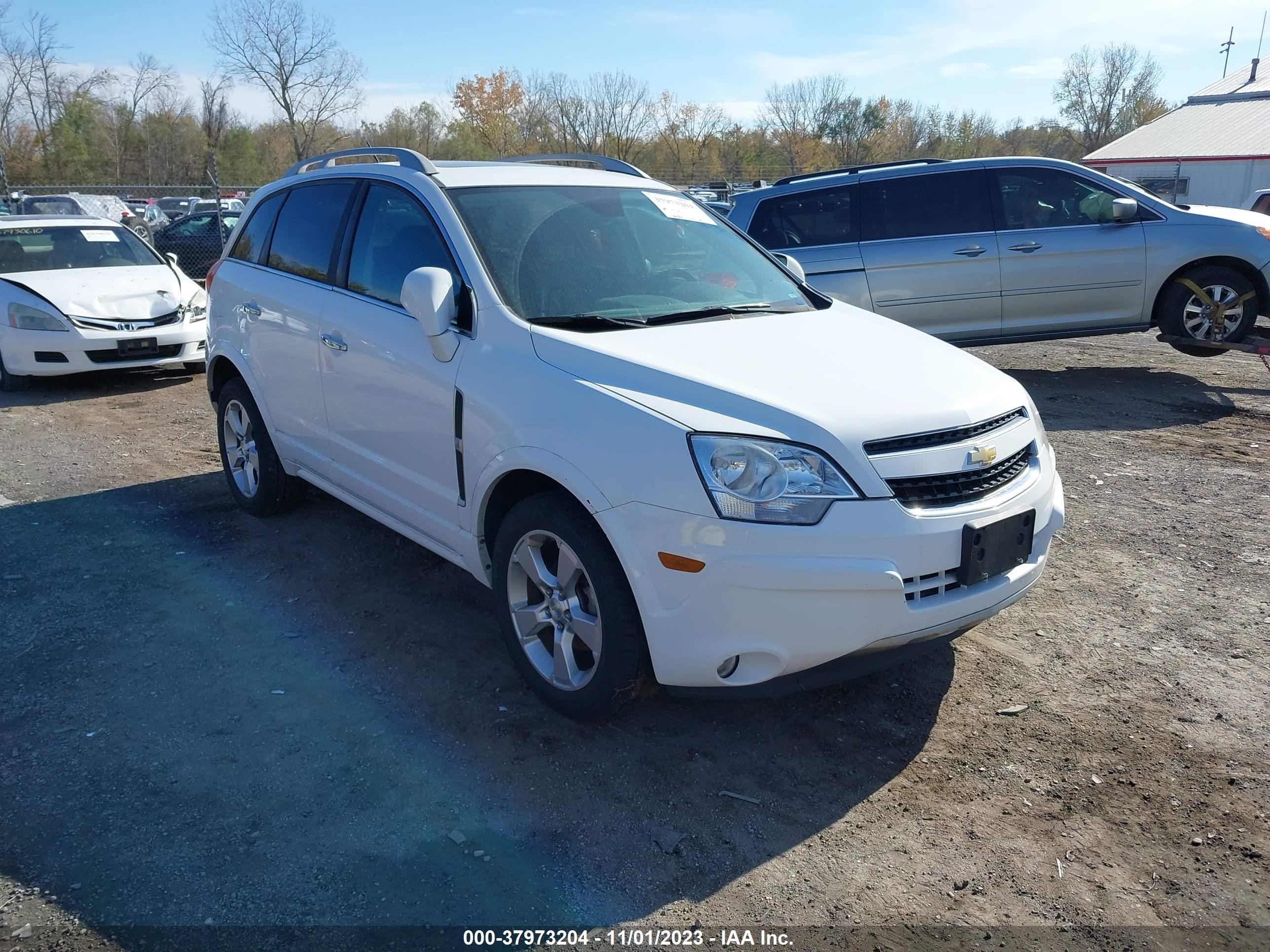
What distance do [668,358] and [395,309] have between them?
140 centimetres

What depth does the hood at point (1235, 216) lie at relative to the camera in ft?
27.9

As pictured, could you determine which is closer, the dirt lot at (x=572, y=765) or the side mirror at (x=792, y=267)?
the dirt lot at (x=572, y=765)

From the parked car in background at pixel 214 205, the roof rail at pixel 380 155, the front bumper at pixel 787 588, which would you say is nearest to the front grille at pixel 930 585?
the front bumper at pixel 787 588

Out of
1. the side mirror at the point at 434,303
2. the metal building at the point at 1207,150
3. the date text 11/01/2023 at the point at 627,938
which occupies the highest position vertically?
the metal building at the point at 1207,150

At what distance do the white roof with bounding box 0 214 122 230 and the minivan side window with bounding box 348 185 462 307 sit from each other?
25.0 ft

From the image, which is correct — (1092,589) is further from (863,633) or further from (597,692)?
(597,692)

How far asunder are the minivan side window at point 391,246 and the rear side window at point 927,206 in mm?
5748

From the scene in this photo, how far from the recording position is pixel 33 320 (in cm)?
913

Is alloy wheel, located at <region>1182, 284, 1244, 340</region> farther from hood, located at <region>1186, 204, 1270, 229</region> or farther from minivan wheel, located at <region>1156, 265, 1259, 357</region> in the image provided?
hood, located at <region>1186, 204, 1270, 229</region>

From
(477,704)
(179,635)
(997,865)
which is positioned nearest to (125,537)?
(179,635)

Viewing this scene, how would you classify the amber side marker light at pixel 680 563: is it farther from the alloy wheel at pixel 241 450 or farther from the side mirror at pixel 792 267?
the alloy wheel at pixel 241 450

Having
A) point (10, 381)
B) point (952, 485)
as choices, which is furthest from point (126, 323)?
point (952, 485)

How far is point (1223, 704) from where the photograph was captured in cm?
351

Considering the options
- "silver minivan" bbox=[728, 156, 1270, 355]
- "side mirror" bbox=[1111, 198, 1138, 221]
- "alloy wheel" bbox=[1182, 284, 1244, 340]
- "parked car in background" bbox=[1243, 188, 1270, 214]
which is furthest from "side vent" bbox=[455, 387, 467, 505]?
"parked car in background" bbox=[1243, 188, 1270, 214]
